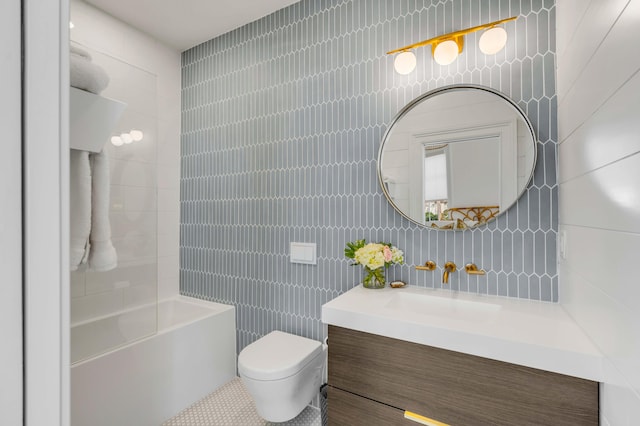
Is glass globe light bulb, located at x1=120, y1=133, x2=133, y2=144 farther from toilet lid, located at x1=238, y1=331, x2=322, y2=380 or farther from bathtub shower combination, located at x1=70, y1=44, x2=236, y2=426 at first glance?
toilet lid, located at x1=238, y1=331, x2=322, y2=380

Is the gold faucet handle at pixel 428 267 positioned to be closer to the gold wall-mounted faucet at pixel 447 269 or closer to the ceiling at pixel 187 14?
the gold wall-mounted faucet at pixel 447 269

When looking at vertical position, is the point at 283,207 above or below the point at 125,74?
below

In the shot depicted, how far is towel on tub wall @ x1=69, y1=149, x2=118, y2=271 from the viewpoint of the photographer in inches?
42.1

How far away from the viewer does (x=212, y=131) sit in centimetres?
253

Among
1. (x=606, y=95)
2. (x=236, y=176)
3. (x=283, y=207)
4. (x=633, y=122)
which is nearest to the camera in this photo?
(x=633, y=122)

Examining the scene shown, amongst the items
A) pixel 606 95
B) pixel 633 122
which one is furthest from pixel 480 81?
pixel 633 122

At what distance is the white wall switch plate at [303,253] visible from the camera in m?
2.02

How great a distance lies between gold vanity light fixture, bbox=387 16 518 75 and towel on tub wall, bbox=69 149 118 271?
146 centimetres

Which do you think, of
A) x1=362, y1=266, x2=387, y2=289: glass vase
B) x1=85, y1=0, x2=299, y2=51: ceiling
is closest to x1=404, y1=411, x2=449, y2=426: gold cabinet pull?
x1=362, y1=266, x2=387, y2=289: glass vase

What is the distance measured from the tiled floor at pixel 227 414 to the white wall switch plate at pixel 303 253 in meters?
0.93

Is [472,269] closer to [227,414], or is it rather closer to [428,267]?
[428,267]
